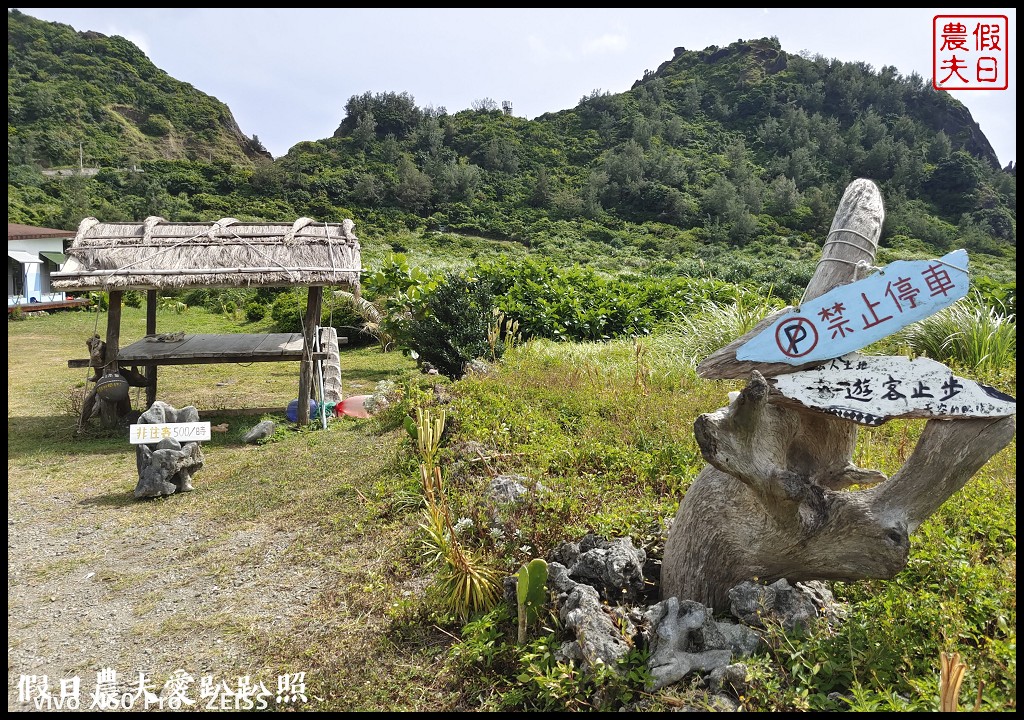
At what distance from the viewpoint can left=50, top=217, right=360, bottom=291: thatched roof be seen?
21.9 ft

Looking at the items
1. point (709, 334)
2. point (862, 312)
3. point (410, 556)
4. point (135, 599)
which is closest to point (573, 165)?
point (709, 334)

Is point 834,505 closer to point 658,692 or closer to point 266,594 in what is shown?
point 658,692

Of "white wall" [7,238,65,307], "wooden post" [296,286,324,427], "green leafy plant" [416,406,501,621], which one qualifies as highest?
"white wall" [7,238,65,307]

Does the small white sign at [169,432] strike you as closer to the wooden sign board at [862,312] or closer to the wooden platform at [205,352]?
the wooden platform at [205,352]

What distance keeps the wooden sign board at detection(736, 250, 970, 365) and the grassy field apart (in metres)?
1.11

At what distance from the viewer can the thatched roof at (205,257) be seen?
666 cm

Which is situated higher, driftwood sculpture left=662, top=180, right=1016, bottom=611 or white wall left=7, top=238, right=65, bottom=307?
white wall left=7, top=238, right=65, bottom=307

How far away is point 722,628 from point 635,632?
1.20 feet

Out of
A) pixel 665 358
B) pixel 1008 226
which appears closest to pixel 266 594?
pixel 665 358

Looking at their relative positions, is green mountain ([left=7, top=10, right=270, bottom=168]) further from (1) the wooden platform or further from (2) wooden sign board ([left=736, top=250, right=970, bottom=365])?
(2) wooden sign board ([left=736, top=250, right=970, bottom=365])

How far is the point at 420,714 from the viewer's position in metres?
2.53

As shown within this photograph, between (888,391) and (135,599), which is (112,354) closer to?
(135,599)

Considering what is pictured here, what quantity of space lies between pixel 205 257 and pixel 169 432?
2440 millimetres

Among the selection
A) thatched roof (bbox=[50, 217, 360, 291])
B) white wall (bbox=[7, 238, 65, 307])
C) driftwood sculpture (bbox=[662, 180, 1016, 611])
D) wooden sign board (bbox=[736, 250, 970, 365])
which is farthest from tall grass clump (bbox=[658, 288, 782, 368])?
white wall (bbox=[7, 238, 65, 307])
